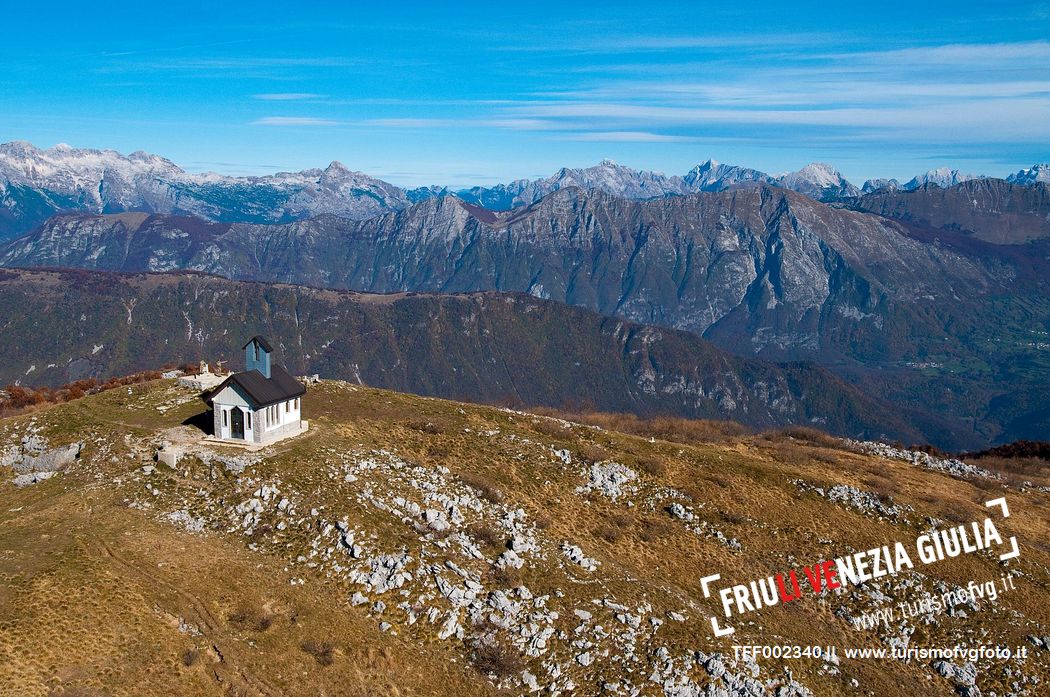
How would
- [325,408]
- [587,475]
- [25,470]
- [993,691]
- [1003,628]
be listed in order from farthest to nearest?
[325,408] < [587,475] < [25,470] < [1003,628] < [993,691]

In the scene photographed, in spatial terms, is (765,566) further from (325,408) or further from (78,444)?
(78,444)

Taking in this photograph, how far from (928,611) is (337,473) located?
4230 cm

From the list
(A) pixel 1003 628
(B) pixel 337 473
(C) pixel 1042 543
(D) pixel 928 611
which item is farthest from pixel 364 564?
(C) pixel 1042 543

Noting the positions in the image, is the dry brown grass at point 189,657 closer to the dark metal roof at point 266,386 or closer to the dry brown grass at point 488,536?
the dry brown grass at point 488,536

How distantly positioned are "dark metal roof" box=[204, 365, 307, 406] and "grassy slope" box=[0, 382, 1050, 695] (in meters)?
4.04

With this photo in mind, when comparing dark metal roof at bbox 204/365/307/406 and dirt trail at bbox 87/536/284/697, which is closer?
dirt trail at bbox 87/536/284/697

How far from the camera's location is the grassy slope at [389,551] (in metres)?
32.8

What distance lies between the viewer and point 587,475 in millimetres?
57219

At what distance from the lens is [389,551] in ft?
137

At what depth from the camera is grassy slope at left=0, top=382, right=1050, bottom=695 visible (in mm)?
32844

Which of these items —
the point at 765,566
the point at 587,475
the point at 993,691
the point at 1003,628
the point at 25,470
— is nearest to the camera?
the point at 993,691

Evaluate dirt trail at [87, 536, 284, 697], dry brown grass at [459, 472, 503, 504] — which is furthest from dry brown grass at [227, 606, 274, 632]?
dry brown grass at [459, 472, 503, 504]

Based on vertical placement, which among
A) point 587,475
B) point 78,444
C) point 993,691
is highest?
point 78,444

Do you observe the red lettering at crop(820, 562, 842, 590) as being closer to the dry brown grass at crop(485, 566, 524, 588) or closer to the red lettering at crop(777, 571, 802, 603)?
the red lettering at crop(777, 571, 802, 603)
